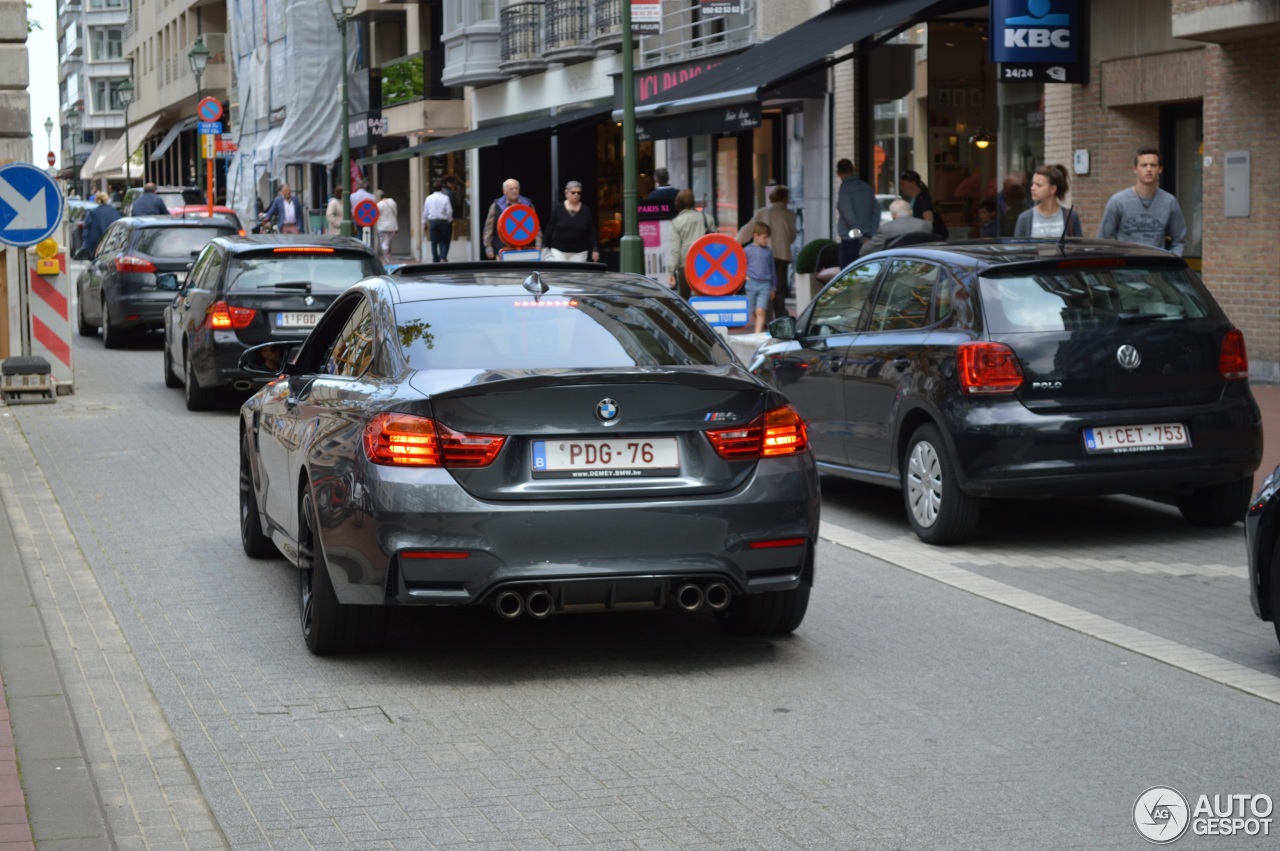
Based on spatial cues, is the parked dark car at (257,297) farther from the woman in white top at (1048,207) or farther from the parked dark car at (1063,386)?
the parked dark car at (1063,386)

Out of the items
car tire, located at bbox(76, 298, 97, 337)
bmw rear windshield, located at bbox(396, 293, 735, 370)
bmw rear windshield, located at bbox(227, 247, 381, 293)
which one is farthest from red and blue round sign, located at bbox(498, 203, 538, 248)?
bmw rear windshield, located at bbox(396, 293, 735, 370)

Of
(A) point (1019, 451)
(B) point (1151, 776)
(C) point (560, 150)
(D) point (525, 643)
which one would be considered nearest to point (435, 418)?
(D) point (525, 643)

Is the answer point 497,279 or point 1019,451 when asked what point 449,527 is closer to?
point 497,279

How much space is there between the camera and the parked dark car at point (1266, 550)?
22.6 feet

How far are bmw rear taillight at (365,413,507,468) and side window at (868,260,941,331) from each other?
13.8ft

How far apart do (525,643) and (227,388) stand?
11.2m

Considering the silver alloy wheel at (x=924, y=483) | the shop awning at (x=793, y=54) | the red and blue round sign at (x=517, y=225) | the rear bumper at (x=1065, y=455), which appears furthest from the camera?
the red and blue round sign at (x=517, y=225)

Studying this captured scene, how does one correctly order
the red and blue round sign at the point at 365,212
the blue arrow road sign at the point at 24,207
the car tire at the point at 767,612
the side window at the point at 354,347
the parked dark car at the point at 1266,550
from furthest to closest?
the red and blue round sign at the point at 365,212, the blue arrow road sign at the point at 24,207, the side window at the point at 354,347, the car tire at the point at 767,612, the parked dark car at the point at 1266,550

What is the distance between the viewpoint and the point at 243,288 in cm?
1716

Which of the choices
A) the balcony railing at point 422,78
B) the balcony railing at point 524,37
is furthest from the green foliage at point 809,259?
the balcony railing at point 422,78

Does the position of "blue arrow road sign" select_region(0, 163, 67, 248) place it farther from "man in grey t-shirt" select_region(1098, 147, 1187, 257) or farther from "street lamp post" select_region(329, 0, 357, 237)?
"street lamp post" select_region(329, 0, 357, 237)

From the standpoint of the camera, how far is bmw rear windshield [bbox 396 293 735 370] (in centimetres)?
714

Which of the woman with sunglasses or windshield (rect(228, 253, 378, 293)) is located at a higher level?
the woman with sunglasses

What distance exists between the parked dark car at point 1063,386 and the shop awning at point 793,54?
37.5ft
